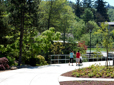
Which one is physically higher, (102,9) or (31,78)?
(102,9)

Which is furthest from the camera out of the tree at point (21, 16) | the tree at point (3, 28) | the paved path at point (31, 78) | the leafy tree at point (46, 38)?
the leafy tree at point (46, 38)

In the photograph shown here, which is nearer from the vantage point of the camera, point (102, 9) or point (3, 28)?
point (3, 28)

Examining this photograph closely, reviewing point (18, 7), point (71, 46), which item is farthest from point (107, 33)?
point (71, 46)

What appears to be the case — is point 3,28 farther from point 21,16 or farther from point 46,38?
point 46,38

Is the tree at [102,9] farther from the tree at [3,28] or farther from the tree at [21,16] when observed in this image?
the tree at [3,28]

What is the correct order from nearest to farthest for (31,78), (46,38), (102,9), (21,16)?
1. (31,78)
2. (21,16)
3. (46,38)
4. (102,9)

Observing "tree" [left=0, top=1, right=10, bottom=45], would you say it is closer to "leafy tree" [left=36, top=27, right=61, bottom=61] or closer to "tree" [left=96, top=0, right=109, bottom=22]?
"leafy tree" [left=36, top=27, right=61, bottom=61]

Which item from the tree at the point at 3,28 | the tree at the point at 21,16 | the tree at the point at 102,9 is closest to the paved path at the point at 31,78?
the tree at the point at 21,16

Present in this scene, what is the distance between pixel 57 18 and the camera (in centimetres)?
3291

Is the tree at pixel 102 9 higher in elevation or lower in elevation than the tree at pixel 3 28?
higher

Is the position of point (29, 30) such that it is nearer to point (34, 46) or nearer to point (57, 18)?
point (34, 46)

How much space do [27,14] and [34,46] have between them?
12.2 ft

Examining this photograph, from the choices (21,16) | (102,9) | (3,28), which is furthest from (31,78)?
(102,9)

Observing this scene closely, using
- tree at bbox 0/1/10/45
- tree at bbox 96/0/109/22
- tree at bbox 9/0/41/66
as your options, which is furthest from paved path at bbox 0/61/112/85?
tree at bbox 96/0/109/22
